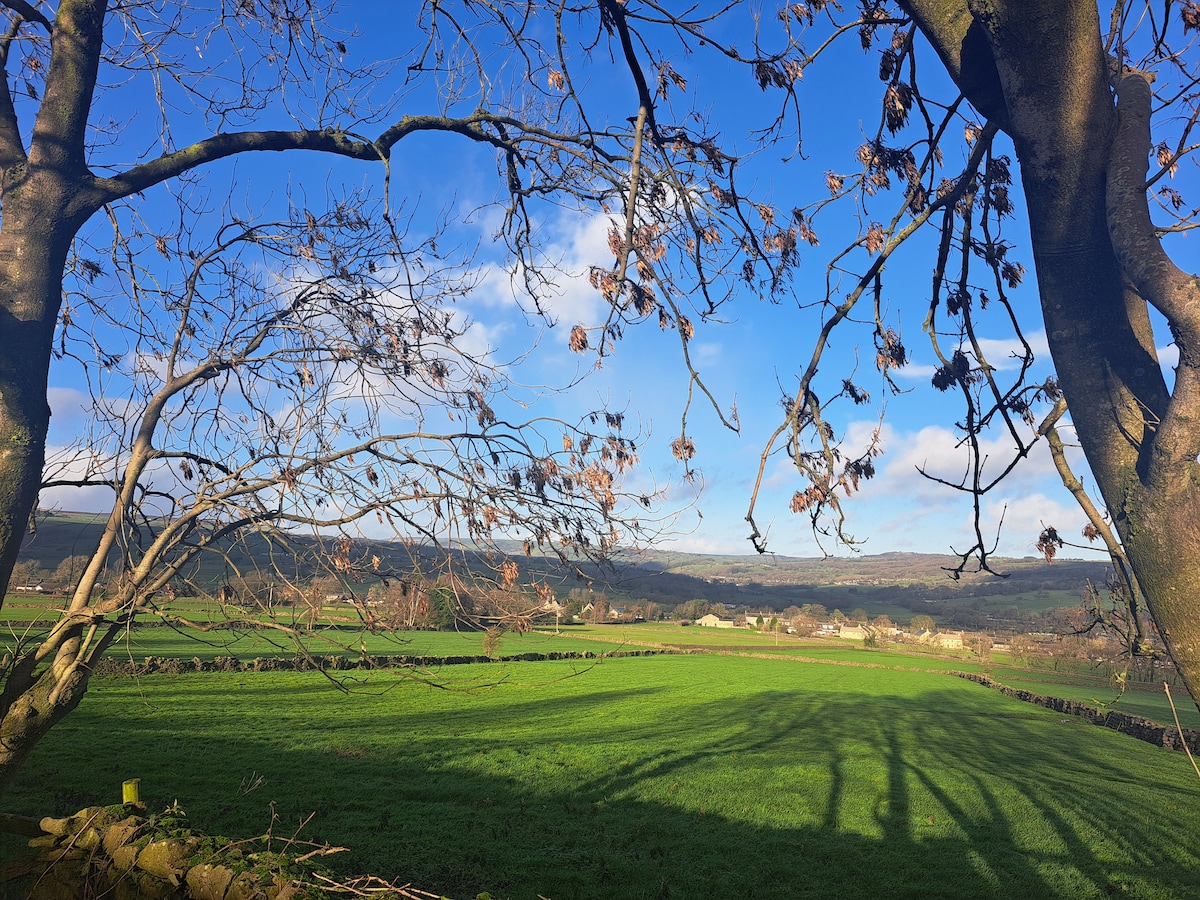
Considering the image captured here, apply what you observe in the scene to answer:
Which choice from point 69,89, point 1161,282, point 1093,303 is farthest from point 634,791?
point 1161,282

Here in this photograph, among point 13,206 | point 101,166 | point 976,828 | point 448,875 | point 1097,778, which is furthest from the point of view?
point 1097,778

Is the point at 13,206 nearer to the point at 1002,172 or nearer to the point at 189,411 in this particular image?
the point at 189,411

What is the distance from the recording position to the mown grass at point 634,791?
51.1 ft

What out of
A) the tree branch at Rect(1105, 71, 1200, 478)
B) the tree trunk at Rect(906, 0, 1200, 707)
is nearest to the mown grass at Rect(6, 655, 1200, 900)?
the tree trunk at Rect(906, 0, 1200, 707)

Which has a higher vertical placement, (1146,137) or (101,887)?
(1146,137)

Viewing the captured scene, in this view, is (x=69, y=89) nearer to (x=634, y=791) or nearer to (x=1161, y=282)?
(x=1161, y=282)

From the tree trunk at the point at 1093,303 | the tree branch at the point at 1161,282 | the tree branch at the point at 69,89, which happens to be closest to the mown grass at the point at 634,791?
the tree trunk at the point at 1093,303

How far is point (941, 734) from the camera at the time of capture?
40.5 metres

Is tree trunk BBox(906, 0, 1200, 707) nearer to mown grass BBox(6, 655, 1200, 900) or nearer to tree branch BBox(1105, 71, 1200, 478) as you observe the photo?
tree branch BBox(1105, 71, 1200, 478)

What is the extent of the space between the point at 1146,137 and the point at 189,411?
670cm

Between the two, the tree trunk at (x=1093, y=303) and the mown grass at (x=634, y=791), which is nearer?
the tree trunk at (x=1093, y=303)

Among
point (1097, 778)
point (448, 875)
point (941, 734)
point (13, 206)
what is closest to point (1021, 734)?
point (941, 734)

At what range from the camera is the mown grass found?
15586 millimetres

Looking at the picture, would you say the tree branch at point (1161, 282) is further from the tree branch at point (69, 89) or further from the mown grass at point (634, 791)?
the tree branch at point (69, 89)
